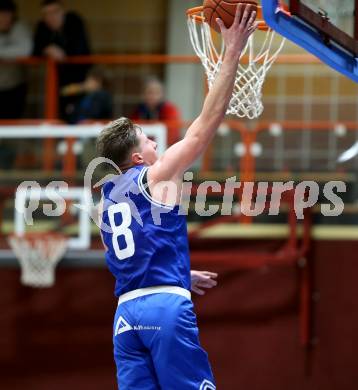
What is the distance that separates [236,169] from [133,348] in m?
5.87

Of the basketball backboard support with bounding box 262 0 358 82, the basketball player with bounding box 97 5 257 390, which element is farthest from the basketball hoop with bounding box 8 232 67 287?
the basketball backboard support with bounding box 262 0 358 82

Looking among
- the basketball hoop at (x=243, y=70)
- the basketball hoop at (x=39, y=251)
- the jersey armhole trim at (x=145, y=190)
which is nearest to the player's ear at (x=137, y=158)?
the jersey armhole trim at (x=145, y=190)

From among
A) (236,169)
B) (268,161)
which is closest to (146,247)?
(236,169)

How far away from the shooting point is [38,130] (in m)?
8.85

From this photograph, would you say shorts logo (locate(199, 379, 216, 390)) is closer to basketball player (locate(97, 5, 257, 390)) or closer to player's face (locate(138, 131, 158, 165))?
basketball player (locate(97, 5, 257, 390))

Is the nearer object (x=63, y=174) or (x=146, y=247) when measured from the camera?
(x=146, y=247)

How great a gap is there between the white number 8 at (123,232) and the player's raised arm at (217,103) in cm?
33

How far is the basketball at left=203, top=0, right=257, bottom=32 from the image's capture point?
182 inches

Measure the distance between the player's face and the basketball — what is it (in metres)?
0.71

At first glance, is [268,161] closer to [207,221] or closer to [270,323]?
[207,221]

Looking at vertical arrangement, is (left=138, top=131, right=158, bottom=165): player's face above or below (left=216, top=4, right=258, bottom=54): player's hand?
below

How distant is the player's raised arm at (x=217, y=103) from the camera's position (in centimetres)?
454

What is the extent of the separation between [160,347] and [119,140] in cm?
109

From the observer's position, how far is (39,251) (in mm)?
8852
